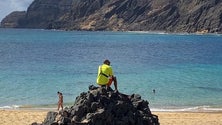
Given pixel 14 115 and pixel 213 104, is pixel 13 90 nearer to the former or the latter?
pixel 14 115

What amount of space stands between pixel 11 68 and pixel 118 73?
14152 mm

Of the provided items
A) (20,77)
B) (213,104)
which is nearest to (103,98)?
(213,104)

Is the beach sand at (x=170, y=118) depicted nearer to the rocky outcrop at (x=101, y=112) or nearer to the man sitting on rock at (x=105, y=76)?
the man sitting on rock at (x=105, y=76)

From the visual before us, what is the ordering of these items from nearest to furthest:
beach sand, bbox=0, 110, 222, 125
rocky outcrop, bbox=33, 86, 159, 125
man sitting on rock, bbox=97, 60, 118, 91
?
rocky outcrop, bbox=33, 86, 159, 125, man sitting on rock, bbox=97, 60, 118, 91, beach sand, bbox=0, 110, 222, 125

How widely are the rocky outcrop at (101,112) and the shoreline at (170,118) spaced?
8820mm

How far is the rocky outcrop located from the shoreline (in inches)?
347

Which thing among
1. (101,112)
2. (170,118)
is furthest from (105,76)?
(170,118)

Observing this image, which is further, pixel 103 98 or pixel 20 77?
pixel 20 77

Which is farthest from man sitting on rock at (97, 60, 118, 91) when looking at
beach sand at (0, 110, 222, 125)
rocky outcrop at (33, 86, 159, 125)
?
beach sand at (0, 110, 222, 125)

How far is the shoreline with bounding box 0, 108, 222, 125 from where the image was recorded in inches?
961

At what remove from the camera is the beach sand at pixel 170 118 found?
24.4 metres

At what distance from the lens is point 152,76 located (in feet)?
163

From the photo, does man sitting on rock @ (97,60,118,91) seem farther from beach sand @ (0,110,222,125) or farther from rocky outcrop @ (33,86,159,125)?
beach sand @ (0,110,222,125)

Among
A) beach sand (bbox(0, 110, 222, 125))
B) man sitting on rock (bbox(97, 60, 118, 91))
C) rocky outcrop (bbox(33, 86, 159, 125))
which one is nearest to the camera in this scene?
rocky outcrop (bbox(33, 86, 159, 125))
